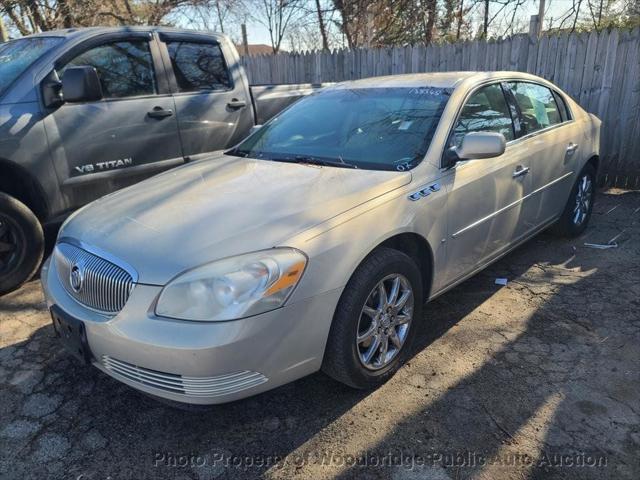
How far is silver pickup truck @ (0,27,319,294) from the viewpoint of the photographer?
3953 millimetres

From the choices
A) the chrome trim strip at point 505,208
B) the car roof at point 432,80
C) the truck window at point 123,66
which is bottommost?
the chrome trim strip at point 505,208

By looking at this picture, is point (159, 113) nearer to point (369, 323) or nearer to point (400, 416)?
point (369, 323)

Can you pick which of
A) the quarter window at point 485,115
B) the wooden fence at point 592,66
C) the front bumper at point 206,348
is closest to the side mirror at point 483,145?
the quarter window at point 485,115

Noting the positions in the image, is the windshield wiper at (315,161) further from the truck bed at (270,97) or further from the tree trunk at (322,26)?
the tree trunk at (322,26)

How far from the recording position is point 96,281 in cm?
237

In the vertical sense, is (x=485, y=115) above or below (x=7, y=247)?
above

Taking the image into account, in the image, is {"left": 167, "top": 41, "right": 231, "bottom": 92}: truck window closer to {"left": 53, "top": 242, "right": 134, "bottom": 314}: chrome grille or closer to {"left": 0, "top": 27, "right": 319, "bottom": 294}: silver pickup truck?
{"left": 0, "top": 27, "right": 319, "bottom": 294}: silver pickup truck

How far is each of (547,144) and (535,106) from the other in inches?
13.9

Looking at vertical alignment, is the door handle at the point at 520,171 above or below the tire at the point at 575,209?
above

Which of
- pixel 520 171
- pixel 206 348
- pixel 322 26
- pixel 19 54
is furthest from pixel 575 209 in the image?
pixel 322 26

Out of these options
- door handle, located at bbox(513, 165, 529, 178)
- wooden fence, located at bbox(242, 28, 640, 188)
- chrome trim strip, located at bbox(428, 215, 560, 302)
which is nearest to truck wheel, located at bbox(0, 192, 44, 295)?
chrome trim strip, located at bbox(428, 215, 560, 302)

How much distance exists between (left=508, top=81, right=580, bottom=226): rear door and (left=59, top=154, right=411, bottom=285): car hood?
64.2 inches

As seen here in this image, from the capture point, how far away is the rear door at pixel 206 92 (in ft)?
16.4

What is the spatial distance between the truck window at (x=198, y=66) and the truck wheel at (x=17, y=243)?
193cm
